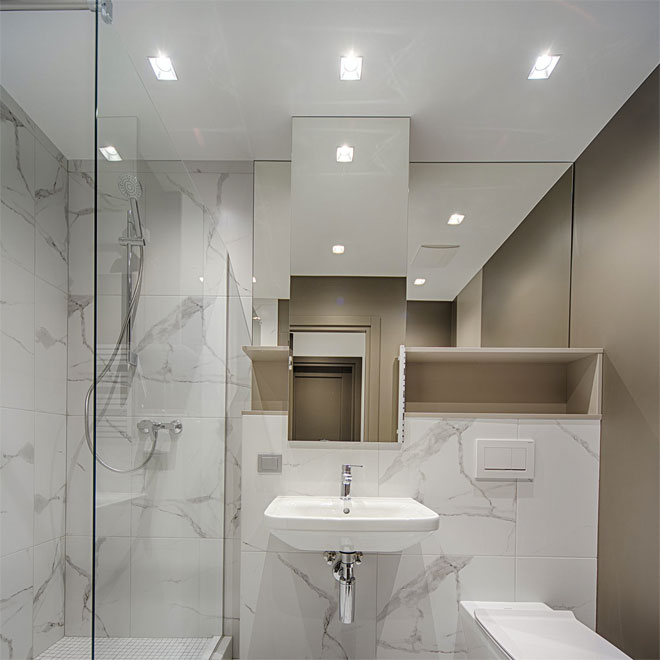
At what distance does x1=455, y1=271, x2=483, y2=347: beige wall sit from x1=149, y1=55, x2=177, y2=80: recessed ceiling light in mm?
1383

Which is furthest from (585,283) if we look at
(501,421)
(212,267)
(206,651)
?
(206,651)

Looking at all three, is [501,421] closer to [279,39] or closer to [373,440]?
[373,440]

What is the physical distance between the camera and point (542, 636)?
1.92 m

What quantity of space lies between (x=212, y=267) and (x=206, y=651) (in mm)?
1378

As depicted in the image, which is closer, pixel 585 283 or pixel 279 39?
pixel 279 39

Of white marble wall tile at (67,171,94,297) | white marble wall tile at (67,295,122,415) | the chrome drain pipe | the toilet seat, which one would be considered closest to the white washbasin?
the chrome drain pipe

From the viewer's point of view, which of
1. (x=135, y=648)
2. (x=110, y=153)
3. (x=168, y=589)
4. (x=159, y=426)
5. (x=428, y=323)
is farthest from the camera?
(x=428, y=323)

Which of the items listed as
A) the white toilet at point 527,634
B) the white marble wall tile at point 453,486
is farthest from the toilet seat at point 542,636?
the white marble wall tile at point 453,486

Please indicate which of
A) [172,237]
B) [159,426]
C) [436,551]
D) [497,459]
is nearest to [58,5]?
[172,237]

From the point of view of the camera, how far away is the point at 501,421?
232 cm

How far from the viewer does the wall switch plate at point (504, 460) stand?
90.4 inches

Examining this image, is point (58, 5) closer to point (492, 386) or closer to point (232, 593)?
point (492, 386)

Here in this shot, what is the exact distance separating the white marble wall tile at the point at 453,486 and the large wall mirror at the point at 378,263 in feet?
0.43

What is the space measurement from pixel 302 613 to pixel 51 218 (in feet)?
5.71
